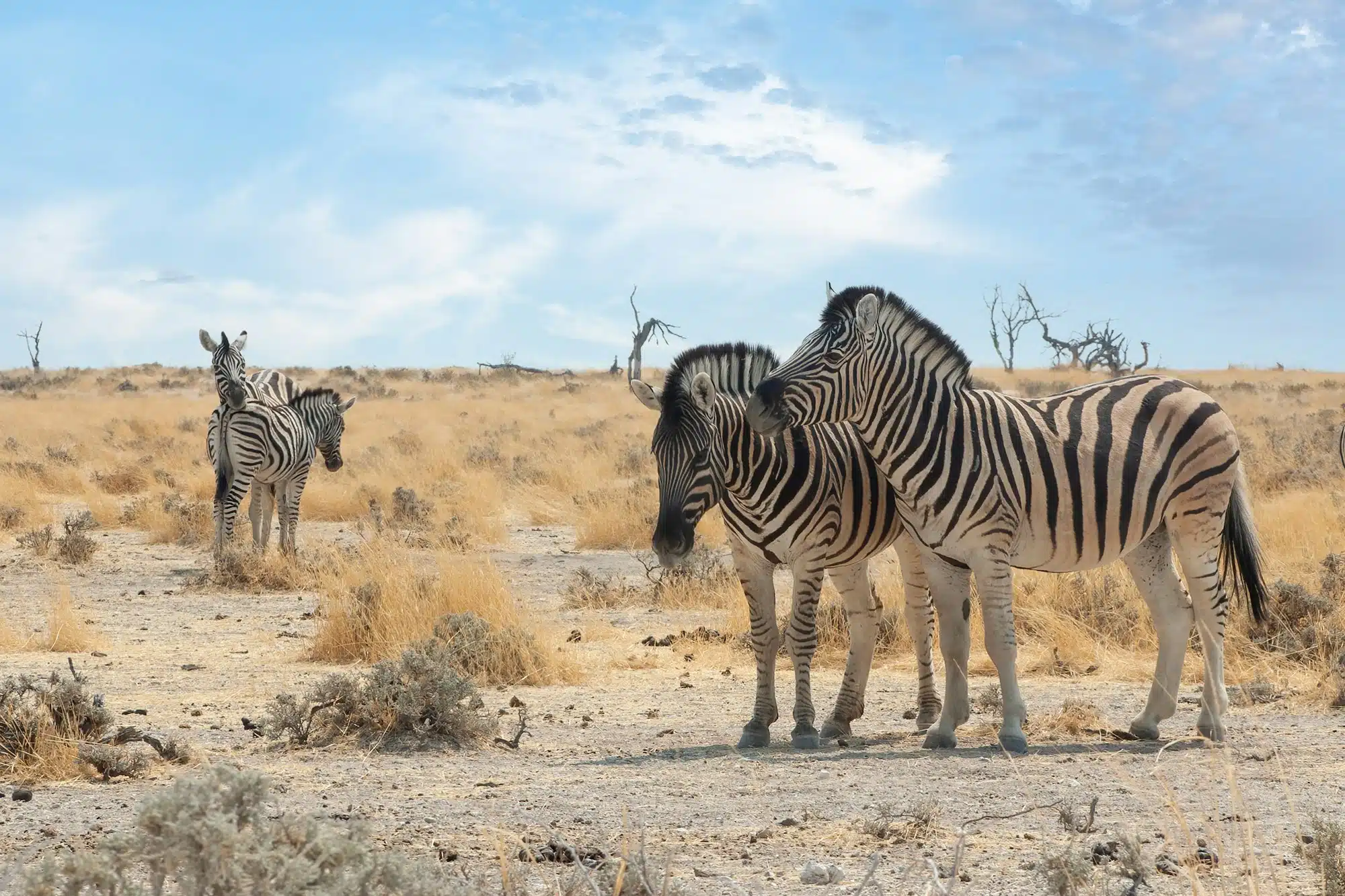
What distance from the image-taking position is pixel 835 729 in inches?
312

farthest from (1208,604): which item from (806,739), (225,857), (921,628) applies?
(225,857)

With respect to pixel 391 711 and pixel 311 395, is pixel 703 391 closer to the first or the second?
pixel 391 711

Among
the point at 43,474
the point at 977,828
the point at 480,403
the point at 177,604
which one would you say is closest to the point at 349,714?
the point at 977,828

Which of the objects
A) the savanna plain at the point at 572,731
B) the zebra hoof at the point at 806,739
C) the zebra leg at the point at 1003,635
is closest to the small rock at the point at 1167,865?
the savanna plain at the point at 572,731

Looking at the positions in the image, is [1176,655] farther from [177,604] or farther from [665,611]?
[177,604]

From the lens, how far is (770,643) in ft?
25.5

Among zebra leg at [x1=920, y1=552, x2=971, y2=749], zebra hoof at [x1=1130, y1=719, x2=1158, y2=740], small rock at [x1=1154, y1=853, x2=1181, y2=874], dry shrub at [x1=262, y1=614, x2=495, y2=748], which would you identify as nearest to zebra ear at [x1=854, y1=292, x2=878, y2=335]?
Answer: zebra leg at [x1=920, y1=552, x2=971, y2=749]

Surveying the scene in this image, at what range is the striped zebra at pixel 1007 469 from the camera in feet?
24.0

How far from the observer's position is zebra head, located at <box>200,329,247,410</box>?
650 inches

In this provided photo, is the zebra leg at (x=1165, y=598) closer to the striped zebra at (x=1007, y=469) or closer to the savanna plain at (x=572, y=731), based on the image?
the striped zebra at (x=1007, y=469)

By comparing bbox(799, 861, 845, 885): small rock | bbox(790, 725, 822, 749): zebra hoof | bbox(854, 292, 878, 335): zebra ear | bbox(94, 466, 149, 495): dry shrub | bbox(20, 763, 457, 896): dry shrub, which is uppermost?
bbox(854, 292, 878, 335): zebra ear

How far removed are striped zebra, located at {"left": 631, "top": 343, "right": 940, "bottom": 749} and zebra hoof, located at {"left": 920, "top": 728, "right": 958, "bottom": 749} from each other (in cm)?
59

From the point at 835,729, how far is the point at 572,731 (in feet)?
5.05

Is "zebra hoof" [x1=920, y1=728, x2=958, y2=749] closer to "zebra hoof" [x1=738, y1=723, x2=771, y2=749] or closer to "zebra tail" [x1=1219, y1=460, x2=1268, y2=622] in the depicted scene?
"zebra hoof" [x1=738, y1=723, x2=771, y2=749]
